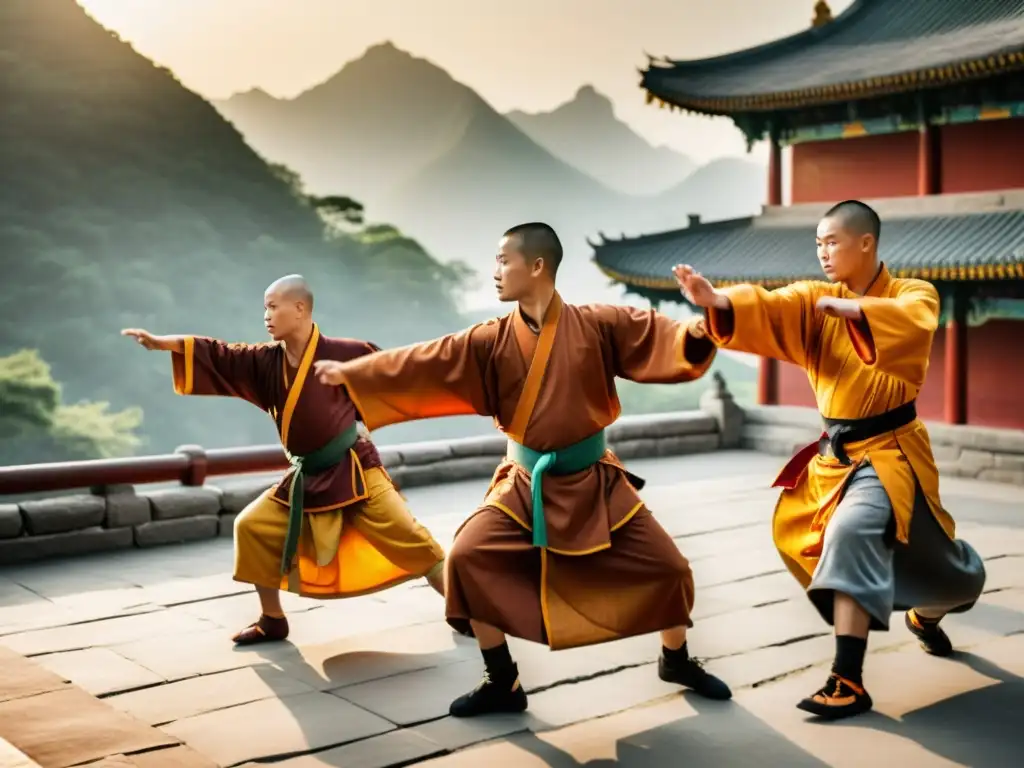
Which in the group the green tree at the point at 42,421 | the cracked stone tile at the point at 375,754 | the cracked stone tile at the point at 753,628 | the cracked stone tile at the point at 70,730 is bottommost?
the green tree at the point at 42,421

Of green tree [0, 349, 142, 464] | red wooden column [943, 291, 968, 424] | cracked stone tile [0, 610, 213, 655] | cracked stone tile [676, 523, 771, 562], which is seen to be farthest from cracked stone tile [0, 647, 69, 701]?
green tree [0, 349, 142, 464]

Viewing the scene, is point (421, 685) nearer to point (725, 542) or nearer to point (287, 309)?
point (287, 309)

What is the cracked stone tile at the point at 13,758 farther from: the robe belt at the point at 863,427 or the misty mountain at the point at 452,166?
the misty mountain at the point at 452,166

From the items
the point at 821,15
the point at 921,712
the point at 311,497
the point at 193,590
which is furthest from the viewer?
the point at 821,15

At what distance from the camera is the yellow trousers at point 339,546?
475cm

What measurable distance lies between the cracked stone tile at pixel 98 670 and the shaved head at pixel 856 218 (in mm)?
2866

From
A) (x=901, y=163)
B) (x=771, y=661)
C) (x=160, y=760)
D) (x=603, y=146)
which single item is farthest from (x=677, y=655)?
(x=603, y=146)

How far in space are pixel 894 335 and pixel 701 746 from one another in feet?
4.51

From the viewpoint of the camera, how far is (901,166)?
38.7 ft

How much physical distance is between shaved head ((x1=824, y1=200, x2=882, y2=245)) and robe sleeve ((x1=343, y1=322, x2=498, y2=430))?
4.00 feet

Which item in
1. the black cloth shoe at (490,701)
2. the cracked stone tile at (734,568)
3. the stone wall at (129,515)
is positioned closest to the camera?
the black cloth shoe at (490,701)

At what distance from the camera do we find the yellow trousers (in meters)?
4.75

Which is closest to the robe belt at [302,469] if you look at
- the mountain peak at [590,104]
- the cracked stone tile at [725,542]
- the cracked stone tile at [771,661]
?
the cracked stone tile at [771,661]

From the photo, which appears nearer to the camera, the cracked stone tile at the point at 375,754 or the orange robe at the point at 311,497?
the cracked stone tile at the point at 375,754
